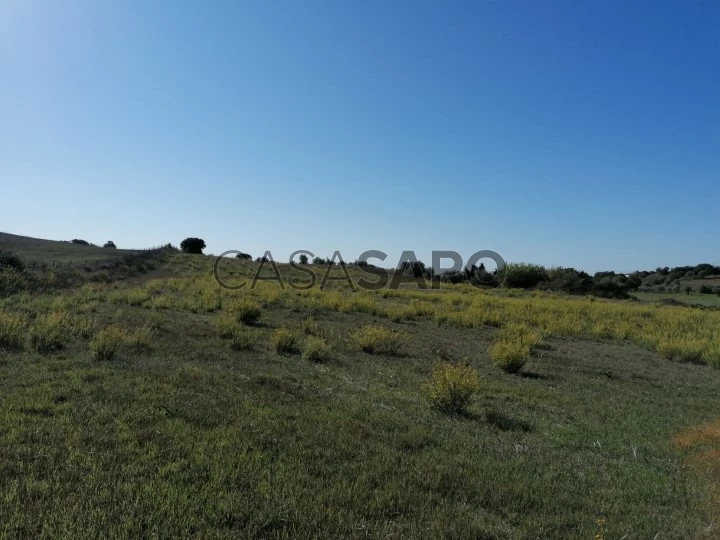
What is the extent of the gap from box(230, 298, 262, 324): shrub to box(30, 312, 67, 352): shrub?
6.13m

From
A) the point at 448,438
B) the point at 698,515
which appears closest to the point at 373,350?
the point at 448,438

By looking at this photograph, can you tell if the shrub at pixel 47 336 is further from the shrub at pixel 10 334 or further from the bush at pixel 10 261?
the bush at pixel 10 261

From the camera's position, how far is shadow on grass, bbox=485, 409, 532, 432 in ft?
22.9

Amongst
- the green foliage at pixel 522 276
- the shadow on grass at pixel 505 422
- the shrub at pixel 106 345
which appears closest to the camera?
the shadow on grass at pixel 505 422

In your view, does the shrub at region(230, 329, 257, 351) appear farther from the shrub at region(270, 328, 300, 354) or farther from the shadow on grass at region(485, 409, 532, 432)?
the shadow on grass at region(485, 409, 532, 432)

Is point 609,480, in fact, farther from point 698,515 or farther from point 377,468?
point 377,468

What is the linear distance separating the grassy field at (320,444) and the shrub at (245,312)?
323 cm

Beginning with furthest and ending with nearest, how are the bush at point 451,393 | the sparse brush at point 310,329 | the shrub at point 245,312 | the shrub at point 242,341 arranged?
1. the shrub at point 245,312
2. the sparse brush at point 310,329
3. the shrub at point 242,341
4. the bush at point 451,393

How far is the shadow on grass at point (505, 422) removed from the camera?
22.9ft

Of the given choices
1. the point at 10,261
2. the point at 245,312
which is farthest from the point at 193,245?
the point at 245,312

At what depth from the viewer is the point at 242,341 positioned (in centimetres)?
1203

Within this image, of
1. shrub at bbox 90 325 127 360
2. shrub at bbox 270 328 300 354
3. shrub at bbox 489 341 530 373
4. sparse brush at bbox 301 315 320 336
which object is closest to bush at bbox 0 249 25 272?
sparse brush at bbox 301 315 320 336

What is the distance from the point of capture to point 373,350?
13242 mm

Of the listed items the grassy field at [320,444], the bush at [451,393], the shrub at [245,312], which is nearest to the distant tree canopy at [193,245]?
the shrub at [245,312]
